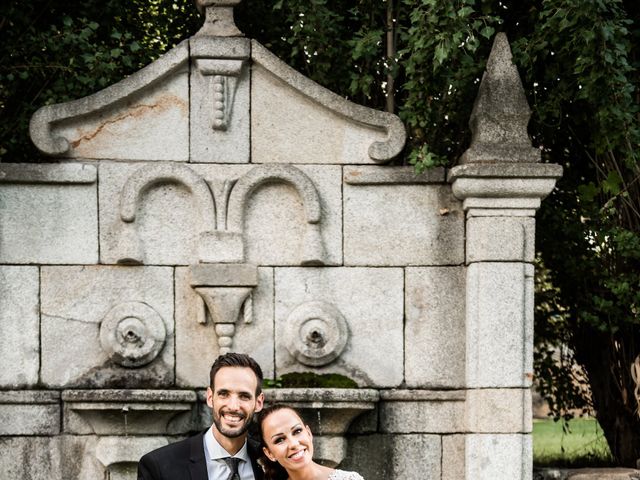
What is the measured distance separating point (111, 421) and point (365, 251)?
5.90ft

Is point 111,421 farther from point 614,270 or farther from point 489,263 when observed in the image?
point 614,270

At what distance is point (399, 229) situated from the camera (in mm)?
6195

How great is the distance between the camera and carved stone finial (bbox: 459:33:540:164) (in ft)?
19.6

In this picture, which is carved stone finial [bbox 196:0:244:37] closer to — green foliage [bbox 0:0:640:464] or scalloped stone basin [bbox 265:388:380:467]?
green foliage [bbox 0:0:640:464]

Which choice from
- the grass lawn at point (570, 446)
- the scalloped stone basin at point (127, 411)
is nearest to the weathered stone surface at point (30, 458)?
the scalloped stone basin at point (127, 411)

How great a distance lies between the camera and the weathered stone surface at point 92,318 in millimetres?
6027

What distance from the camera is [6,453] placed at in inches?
235

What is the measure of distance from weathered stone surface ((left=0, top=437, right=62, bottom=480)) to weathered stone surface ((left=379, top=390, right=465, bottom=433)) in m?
1.86

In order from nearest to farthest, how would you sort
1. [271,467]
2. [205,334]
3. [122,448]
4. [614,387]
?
[271,467], [122,448], [205,334], [614,387]

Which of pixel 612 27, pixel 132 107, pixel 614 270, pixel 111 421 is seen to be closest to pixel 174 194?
pixel 132 107

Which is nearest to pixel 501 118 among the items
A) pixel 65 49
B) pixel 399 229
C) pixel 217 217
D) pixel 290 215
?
pixel 399 229

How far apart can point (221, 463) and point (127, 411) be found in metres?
1.25

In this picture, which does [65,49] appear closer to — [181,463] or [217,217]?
[217,217]

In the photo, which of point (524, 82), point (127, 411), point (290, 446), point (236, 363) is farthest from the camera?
point (524, 82)
